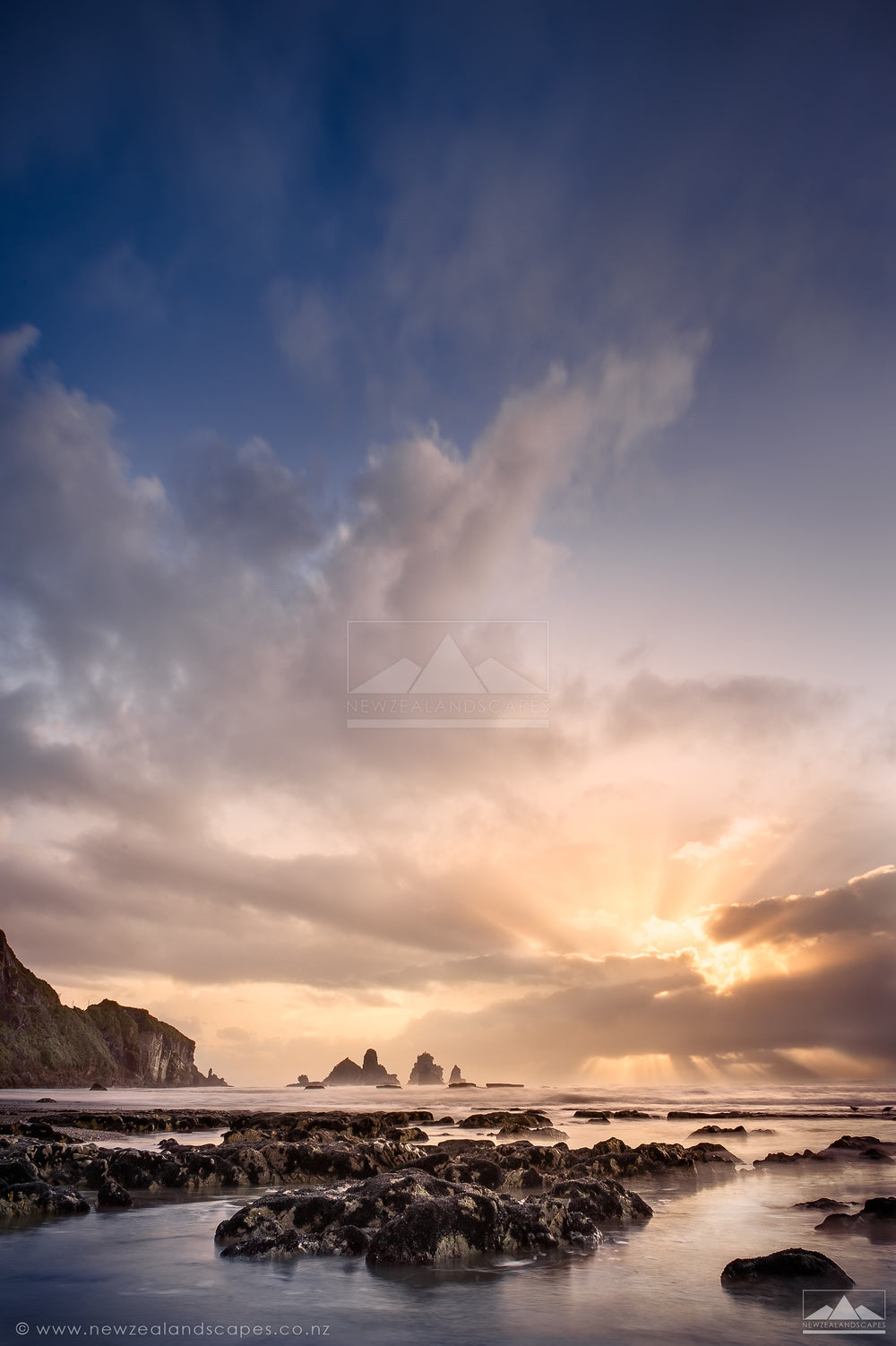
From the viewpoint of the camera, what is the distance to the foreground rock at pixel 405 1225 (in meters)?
11.1

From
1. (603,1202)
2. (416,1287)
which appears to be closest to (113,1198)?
(416,1287)

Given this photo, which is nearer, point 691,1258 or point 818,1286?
point 818,1286

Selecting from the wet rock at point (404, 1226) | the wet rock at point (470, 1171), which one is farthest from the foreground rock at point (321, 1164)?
the wet rock at point (404, 1226)

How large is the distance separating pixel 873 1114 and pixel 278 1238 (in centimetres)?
5798

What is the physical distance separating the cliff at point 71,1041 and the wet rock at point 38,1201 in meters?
123

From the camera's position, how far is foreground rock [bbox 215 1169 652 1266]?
36.3 ft

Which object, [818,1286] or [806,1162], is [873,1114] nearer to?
[806,1162]

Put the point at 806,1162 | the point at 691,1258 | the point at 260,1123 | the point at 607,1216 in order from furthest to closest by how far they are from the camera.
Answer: the point at 260,1123 → the point at 806,1162 → the point at 607,1216 → the point at 691,1258

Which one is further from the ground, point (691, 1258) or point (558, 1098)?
point (691, 1258)

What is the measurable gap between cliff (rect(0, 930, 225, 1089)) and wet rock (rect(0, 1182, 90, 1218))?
123m

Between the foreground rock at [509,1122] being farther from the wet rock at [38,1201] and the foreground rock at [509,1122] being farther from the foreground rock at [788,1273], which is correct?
the foreground rock at [788,1273]

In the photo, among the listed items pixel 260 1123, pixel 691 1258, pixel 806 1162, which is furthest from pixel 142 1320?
pixel 260 1123

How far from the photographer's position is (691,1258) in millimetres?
11281

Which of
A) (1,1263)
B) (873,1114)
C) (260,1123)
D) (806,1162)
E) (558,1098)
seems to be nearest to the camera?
(1,1263)
